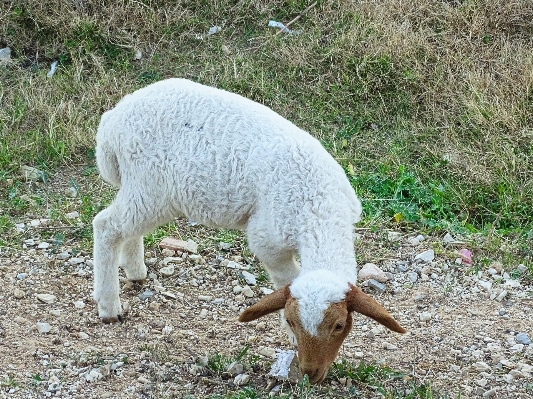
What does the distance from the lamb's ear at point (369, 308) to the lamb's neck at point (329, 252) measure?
0.77ft

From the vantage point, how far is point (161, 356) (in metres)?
4.75

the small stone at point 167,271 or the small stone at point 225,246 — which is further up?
the small stone at point 225,246

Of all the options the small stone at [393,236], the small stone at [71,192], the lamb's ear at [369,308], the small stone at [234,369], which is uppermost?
the lamb's ear at [369,308]

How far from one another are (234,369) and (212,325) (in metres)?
0.70

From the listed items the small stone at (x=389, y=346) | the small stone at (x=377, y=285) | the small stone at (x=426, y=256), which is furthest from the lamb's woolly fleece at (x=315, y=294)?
the small stone at (x=426, y=256)

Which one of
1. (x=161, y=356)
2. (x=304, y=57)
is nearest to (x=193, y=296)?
(x=161, y=356)

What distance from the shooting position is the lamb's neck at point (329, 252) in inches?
171

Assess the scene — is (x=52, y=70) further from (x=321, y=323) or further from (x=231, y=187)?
(x=321, y=323)

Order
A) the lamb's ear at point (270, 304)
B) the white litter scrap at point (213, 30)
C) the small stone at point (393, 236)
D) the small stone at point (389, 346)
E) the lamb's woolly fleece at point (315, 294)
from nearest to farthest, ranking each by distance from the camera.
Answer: the lamb's woolly fleece at point (315, 294) < the lamb's ear at point (270, 304) < the small stone at point (389, 346) < the small stone at point (393, 236) < the white litter scrap at point (213, 30)

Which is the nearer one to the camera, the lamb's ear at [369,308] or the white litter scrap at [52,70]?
the lamb's ear at [369,308]

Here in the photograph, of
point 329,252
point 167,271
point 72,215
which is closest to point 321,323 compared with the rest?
point 329,252

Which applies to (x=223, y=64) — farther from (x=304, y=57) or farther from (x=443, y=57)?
(x=443, y=57)

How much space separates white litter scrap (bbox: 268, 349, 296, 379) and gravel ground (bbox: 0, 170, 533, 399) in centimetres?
10

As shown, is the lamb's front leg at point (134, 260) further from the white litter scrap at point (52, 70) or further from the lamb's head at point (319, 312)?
the white litter scrap at point (52, 70)
